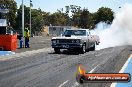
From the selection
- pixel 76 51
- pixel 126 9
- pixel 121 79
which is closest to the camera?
pixel 121 79

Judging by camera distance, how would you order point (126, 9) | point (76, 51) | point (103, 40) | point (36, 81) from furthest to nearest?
1. point (126, 9)
2. point (103, 40)
3. point (76, 51)
4. point (36, 81)

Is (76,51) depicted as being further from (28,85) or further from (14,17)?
(14,17)

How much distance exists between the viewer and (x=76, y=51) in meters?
23.8

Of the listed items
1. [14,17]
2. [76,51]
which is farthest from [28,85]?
[14,17]

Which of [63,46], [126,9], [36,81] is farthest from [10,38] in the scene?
[126,9]

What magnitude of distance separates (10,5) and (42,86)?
333 feet

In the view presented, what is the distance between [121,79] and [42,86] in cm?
567

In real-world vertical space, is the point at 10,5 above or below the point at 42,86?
above

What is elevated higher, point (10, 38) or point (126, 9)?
point (126, 9)

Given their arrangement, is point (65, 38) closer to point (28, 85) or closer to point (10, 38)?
point (10, 38)

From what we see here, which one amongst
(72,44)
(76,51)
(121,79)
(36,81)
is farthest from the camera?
(76,51)

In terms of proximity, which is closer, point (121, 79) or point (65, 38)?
point (121, 79)

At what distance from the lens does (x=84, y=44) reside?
2242 cm

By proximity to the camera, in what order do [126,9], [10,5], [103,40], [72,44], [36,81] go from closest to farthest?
[36,81], [72,44], [103,40], [126,9], [10,5]
